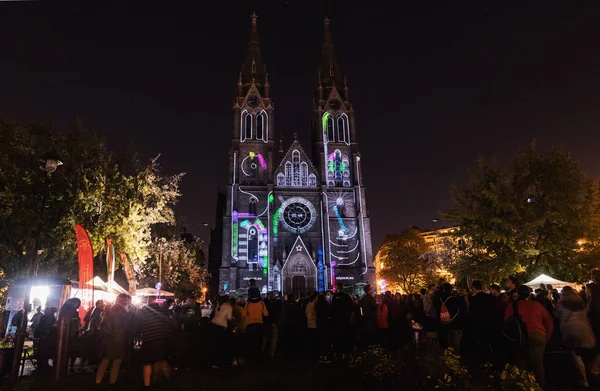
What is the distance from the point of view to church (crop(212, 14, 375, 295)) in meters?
43.8

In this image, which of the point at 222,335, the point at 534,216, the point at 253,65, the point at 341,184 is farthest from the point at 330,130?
the point at 222,335

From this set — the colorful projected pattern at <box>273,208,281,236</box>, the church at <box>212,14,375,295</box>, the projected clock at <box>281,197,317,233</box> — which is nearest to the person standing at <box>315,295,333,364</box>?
the church at <box>212,14,375,295</box>

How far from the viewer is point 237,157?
156 feet

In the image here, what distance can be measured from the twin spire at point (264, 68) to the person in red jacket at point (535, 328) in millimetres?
49615

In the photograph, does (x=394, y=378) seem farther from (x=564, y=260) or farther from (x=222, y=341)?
(x=564, y=260)

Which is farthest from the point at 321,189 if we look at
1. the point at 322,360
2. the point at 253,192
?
the point at 322,360

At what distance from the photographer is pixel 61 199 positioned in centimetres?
1908

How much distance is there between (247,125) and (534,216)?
117 feet

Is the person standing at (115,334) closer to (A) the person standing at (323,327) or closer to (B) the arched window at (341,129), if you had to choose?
(A) the person standing at (323,327)

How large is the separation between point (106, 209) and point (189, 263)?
25.4 m

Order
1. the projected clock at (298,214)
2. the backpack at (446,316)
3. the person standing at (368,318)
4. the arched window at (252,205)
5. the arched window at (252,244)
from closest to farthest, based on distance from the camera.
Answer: the backpack at (446,316) → the person standing at (368,318) → the arched window at (252,244) → the arched window at (252,205) → the projected clock at (298,214)

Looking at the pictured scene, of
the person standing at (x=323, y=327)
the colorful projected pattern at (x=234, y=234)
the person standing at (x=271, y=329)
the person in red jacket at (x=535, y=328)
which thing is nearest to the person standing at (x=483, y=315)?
the person in red jacket at (x=535, y=328)

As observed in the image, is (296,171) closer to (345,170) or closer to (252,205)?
(345,170)

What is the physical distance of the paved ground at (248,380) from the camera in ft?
26.6
